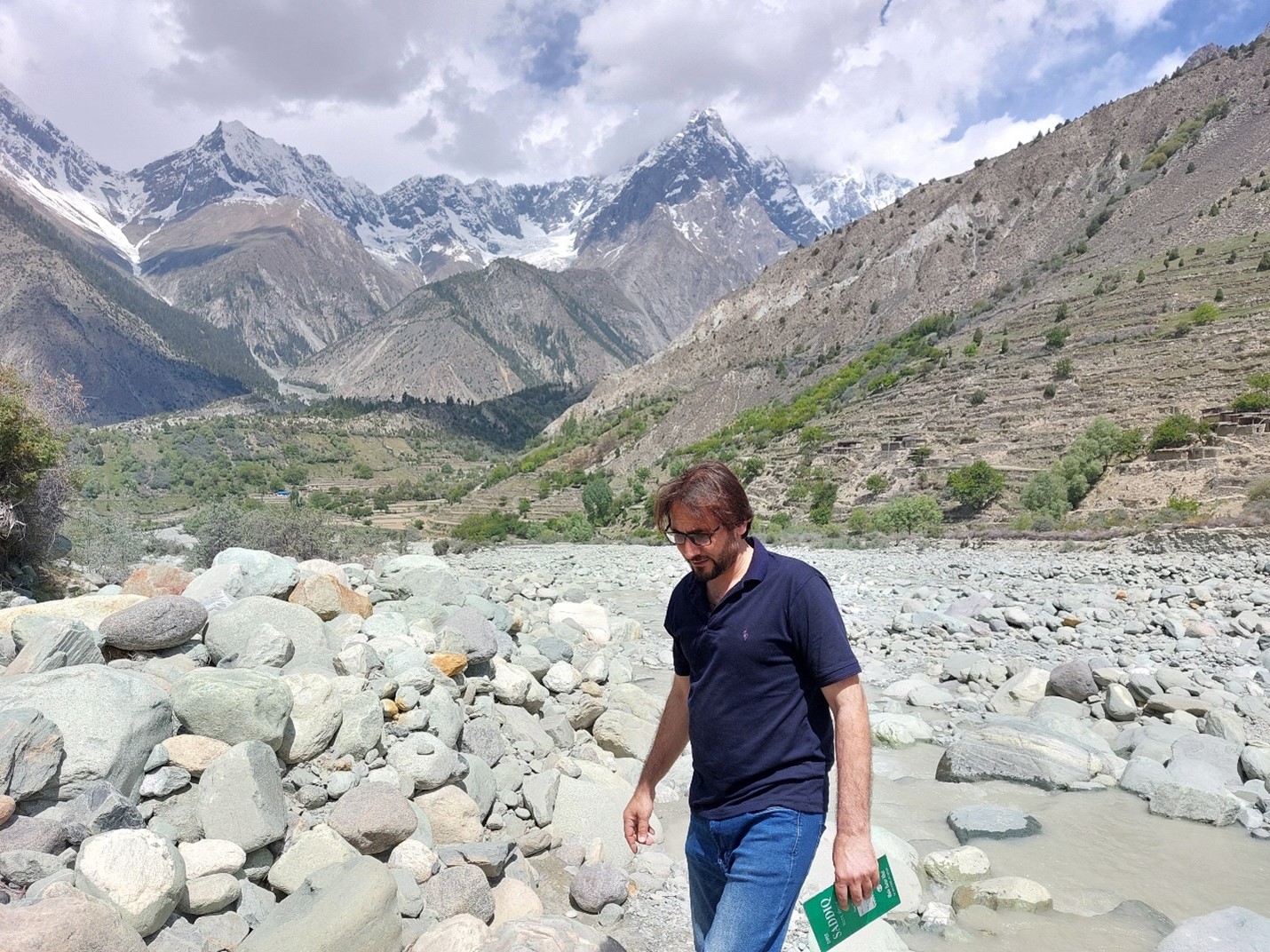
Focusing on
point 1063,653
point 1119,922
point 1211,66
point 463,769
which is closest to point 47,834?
point 463,769

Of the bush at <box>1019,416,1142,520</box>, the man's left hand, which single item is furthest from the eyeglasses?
the bush at <box>1019,416,1142,520</box>

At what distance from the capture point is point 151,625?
6.12m

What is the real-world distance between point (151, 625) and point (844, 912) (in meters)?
6.01

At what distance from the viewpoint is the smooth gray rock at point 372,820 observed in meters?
4.81

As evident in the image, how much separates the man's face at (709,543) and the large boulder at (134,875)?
322cm

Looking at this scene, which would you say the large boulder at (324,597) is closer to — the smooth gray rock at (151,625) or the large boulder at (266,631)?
the large boulder at (266,631)

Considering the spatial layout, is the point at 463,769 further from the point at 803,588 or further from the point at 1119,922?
the point at 1119,922

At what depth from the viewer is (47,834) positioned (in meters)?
3.71

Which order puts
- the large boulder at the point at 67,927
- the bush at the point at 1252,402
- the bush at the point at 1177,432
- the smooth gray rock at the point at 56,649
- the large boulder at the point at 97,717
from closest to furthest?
the large boulder at the point at 67,927 → the large boulder at the point at 97,717 → the smooth gray rock at the point at 56,649 → the bush at the point at 1252,402 → the bush at the point at 1177,432

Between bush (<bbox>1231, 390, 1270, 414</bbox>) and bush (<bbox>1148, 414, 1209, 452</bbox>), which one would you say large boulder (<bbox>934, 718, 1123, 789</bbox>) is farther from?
bush (<bbox>1231, 390, 1270, 414</bbox>)

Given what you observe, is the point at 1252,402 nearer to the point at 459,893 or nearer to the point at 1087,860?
the point at 1087,860

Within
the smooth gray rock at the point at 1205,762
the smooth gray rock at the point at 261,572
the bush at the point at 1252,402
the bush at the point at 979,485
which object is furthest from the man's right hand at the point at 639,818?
the bush at the point at 1252,402

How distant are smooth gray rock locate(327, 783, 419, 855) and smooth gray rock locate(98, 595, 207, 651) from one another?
2.40 meters

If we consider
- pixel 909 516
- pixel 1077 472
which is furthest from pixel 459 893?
pixel 1077 472
